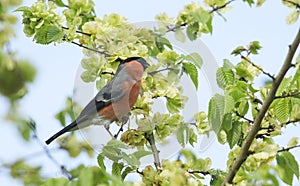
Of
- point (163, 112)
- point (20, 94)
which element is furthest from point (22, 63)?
point (163, 112)

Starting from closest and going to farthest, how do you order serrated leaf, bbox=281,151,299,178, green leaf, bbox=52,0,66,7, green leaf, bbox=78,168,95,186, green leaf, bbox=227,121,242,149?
green leaf, bbox=78,168,95,186 < serrated leaf, bbox=281,151,299,178 < green leaf, bbox=227,121,242,149 < green leaf, bbox=52,0,66,7

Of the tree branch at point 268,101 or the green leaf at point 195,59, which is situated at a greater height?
the green leaf at point 195,59

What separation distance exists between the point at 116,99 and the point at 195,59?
0.44 metres

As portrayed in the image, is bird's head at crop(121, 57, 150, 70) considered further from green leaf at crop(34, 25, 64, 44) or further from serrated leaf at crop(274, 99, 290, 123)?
serrated leaf at crop(274, 99, 290, 123)

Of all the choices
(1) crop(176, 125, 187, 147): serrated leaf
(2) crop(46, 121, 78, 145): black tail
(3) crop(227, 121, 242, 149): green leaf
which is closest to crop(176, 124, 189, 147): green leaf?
(1) crop(176, 125, 187, 147): serrated leaf

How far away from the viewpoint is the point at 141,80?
195 cm

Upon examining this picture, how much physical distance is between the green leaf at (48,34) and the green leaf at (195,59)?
41 centimetres

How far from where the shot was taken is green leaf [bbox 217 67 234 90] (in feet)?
6.07

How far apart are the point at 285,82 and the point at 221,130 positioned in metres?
0.27

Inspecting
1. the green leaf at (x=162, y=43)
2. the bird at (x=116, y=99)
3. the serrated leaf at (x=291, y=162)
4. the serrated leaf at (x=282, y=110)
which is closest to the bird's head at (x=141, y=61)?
the bird at (x=116, y=99)

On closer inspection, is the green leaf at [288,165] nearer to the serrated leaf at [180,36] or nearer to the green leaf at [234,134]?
the green leaf at [234,134]

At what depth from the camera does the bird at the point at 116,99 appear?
75.2 inches

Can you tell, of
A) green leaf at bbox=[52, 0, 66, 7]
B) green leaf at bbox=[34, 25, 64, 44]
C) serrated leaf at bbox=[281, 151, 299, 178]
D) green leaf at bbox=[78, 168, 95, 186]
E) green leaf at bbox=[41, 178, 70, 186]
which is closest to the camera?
green leaf at bbox=[78, 168, 95, 186]

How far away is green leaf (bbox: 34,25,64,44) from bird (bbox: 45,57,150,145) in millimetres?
218
